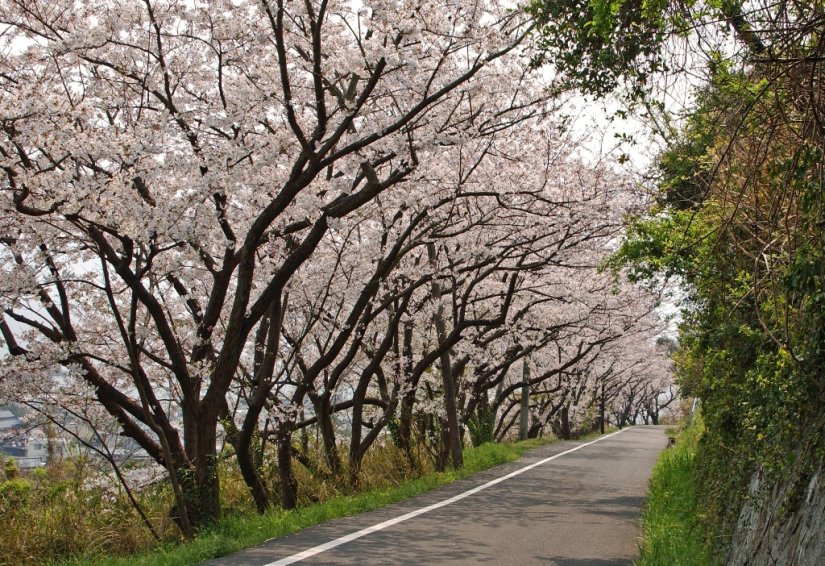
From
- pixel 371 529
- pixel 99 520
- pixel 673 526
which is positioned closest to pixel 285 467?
pixel 99 520

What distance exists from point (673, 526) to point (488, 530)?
2.13m

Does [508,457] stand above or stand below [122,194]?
below

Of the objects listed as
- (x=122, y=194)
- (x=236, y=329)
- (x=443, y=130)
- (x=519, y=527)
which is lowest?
(x=519, y=527)

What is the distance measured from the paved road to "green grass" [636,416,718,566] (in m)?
0.26

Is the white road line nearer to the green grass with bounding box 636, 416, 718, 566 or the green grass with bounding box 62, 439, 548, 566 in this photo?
the green grass with bounding box 62, 439, 548, 566

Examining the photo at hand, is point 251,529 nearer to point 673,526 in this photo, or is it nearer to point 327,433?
point 673,526

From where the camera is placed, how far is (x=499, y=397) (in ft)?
109

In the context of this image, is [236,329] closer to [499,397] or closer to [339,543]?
[339,543]

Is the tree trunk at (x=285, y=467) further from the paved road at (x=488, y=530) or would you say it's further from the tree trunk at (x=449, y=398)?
the tree trunk at (x=449, y=398)

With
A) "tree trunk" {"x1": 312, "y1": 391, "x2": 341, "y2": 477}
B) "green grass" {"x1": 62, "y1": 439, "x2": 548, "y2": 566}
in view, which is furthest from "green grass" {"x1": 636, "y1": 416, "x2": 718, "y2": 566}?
Answer: "tree trunk" {"x1": 312, "y1": 391, "x2": 341, "y2": 477}

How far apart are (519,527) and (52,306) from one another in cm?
701

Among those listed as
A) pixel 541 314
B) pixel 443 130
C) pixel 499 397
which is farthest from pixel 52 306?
pixel 499 397

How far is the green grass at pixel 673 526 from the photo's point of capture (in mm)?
7723

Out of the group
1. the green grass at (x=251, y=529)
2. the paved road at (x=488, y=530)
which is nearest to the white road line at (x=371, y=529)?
the paved road at (x=488, y=530)
